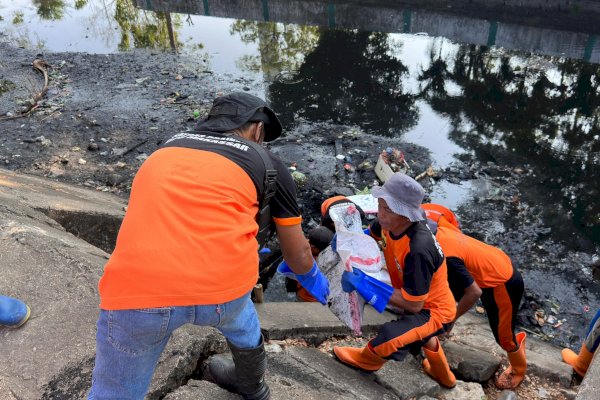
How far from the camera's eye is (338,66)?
941cm

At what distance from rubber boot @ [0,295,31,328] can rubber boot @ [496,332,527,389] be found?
321 cm

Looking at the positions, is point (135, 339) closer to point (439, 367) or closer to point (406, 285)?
point (406, 285)

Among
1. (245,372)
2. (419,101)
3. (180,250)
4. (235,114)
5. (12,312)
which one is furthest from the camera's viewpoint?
(419,101)

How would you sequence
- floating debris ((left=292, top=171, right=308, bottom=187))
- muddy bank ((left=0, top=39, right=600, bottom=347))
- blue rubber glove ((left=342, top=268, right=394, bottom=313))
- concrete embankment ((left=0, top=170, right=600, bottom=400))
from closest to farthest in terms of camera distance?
concrete embankment ((left=0, top=170, right=600, bottom=400)) → blue rubber glove ((left=342, top=268, right=394, bottom=313)) → muddy bank ((left=0, top=39, right=600, bottom=347)) → floating debris ((left=292, top=171, right=308, bottom=187))

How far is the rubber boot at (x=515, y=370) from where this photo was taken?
3447 millimetres

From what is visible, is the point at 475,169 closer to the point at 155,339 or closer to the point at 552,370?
the point at 552,370

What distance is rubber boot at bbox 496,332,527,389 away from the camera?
3447mm

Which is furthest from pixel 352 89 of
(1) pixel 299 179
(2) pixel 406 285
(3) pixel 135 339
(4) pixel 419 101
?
(3) pixel 135 339

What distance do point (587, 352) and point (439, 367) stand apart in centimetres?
118

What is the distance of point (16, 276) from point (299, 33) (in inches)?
378

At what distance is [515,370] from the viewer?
352cm

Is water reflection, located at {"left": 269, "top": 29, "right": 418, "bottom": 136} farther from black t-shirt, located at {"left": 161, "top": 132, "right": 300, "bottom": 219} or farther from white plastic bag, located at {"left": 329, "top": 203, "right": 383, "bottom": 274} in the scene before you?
black t-shirt, located at {"left": 161, "top": 132, "right": 300, "bottom": 219}

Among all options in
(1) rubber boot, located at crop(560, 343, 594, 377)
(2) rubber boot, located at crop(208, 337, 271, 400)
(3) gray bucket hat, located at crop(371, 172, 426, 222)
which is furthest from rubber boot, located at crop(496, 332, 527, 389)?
(2) rubber boot, located at crop(208, 337, 271, 400)

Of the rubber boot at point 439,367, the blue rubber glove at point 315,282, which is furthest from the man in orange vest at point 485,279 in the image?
the blue rubber glove at point 315,282
